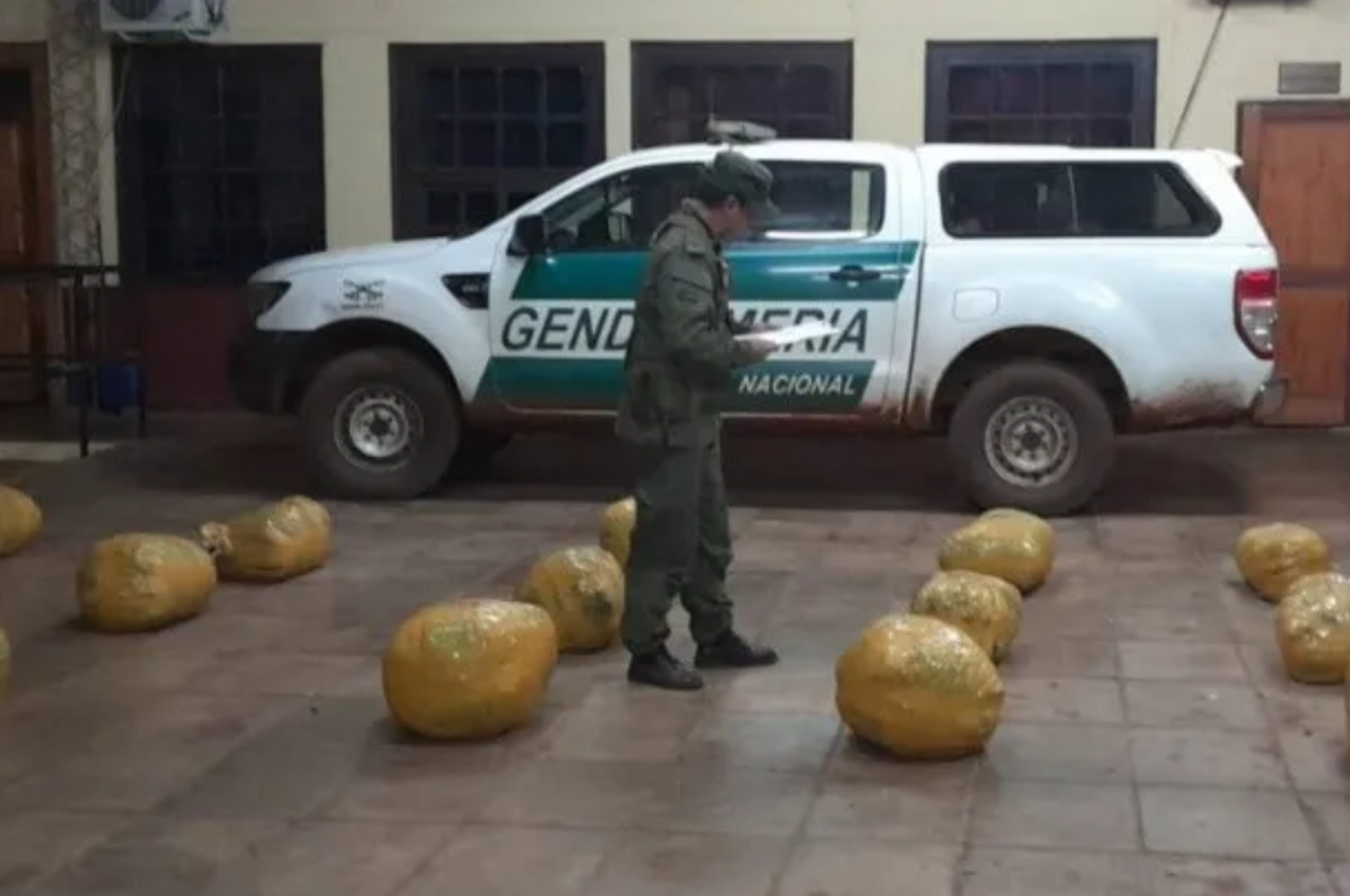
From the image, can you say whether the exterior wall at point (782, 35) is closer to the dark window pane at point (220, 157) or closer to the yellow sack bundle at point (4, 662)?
the dark window pane at point (220, 157)

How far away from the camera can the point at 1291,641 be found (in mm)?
7242

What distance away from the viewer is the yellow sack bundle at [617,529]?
9109 millimetres

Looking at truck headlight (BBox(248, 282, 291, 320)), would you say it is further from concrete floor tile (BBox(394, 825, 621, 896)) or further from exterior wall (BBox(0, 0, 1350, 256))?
concrete floor tile (BBox(394, 825, 621, 896))

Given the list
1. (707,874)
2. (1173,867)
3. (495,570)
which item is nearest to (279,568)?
(495,570)

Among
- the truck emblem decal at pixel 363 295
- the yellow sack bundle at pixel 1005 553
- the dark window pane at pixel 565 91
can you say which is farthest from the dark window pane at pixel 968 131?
the yellow sack bundle at pixel 1005 553

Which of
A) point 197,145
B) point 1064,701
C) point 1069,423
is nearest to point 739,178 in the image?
point 1064,701

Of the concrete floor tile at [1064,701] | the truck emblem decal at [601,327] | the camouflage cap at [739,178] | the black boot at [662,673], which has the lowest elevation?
the concrete floor tile at [1064,701]

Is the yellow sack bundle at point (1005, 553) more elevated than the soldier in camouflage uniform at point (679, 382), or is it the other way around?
the soldier in camouflage uniform at point (679, 382)

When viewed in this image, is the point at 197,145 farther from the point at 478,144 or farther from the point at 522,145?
the point at 522,145

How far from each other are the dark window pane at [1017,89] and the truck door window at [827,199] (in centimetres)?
328

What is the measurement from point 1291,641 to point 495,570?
12.3 feet

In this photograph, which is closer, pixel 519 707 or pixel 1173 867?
pixel 1173 867

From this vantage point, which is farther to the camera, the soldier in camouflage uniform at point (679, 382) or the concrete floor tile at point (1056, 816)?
the soldier in camouflage uniform at point (679, 382)

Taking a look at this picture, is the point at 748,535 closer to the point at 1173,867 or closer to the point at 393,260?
the point at 393,260
